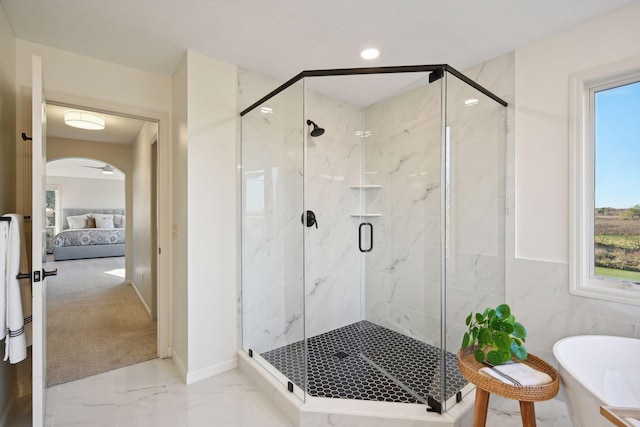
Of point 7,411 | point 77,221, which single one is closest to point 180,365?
point 7,411

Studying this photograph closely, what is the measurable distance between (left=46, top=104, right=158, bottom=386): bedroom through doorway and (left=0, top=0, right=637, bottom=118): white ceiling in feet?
2.27

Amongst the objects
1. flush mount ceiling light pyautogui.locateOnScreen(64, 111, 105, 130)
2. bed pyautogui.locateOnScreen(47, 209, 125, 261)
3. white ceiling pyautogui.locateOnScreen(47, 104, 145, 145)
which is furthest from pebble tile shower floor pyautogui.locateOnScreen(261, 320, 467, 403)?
bed pyautogui.locateOnScreen(47, 209, 125, 261)

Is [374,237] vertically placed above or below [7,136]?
below

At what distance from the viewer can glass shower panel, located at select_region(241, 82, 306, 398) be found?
2.51m

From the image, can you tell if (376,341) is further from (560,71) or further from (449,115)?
(560,71)

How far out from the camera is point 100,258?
843cm

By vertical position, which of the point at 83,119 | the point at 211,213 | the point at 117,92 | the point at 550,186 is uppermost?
the point at 83,119

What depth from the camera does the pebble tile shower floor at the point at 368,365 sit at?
6.27ft

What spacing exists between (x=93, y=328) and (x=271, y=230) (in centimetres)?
256

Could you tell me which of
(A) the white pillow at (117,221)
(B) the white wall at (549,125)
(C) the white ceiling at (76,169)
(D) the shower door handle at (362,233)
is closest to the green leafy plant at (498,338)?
(B) the white wall at (549,125)

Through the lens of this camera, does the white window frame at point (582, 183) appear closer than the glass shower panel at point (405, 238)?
Yes

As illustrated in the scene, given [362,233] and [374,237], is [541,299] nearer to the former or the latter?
[374,237]

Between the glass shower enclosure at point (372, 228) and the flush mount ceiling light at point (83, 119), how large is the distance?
234 cm

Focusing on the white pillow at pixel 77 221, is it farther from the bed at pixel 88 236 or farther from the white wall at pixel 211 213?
the white wall at pixel 211 213
